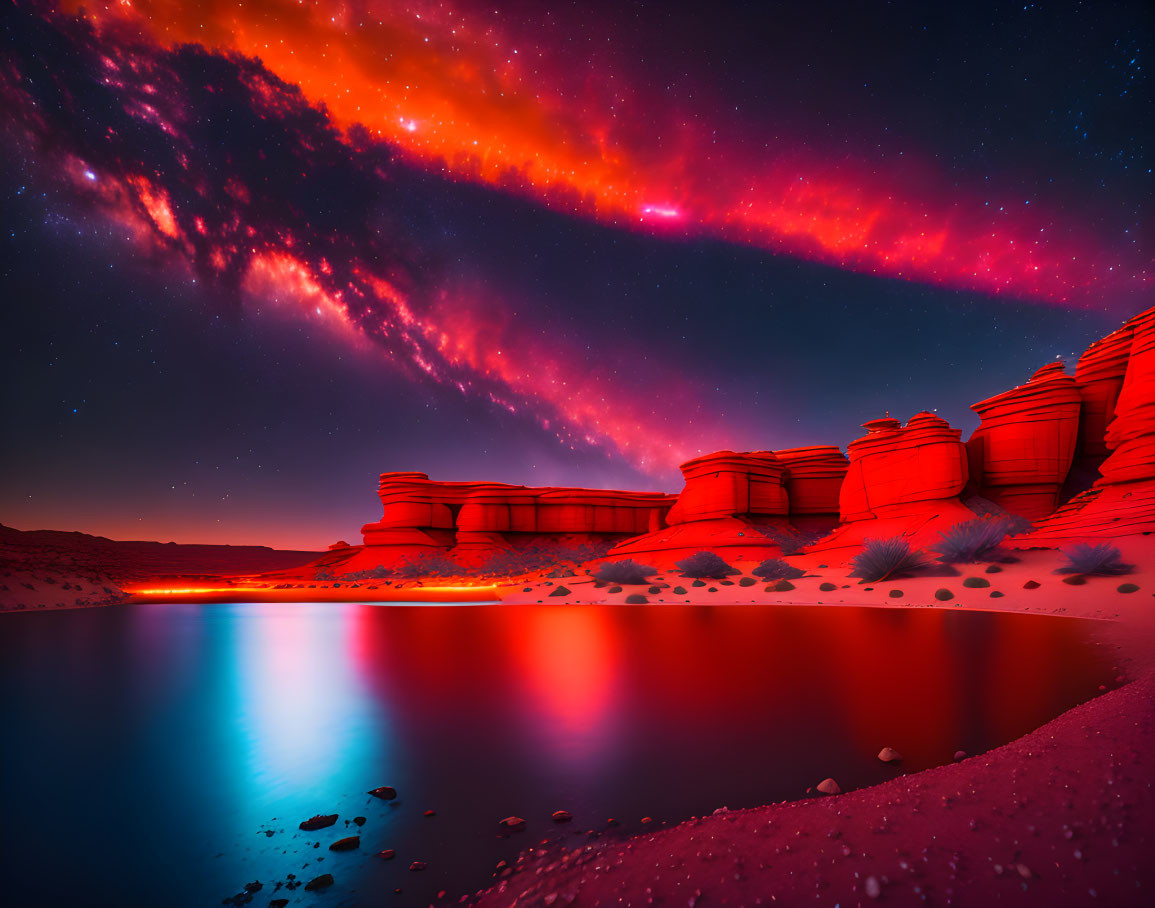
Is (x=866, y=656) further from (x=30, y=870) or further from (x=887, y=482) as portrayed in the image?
Answer: (x=887, y=482)

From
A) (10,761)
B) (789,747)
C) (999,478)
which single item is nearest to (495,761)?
(789,747)

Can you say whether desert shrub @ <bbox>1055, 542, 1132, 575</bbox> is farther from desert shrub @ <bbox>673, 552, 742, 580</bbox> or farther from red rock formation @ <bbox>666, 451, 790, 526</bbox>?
red rock formation @ <bbox>666, 451, 790, 526</bbox>

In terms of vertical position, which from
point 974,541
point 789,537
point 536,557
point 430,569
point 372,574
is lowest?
point 372,574

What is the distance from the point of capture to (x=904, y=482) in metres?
18.1

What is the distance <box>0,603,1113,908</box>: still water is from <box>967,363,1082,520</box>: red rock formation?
15.3 m

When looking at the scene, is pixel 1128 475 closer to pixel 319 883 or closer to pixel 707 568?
pixel 707 568

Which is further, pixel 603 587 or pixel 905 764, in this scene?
pixel 603 587

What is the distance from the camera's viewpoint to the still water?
185 centimetres

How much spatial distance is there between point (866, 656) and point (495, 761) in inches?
176

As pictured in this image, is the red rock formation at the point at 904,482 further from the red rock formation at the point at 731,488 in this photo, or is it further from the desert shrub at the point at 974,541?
the red rock formation at the point at 731,488

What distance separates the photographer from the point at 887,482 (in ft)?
61.2

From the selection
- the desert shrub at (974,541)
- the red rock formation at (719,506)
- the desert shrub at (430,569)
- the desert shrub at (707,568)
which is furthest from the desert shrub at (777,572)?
the desert shrub at (430,569)

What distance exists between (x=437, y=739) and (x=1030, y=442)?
23306 mm

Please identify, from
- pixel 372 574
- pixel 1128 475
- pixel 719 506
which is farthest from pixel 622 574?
pixel 372 574
